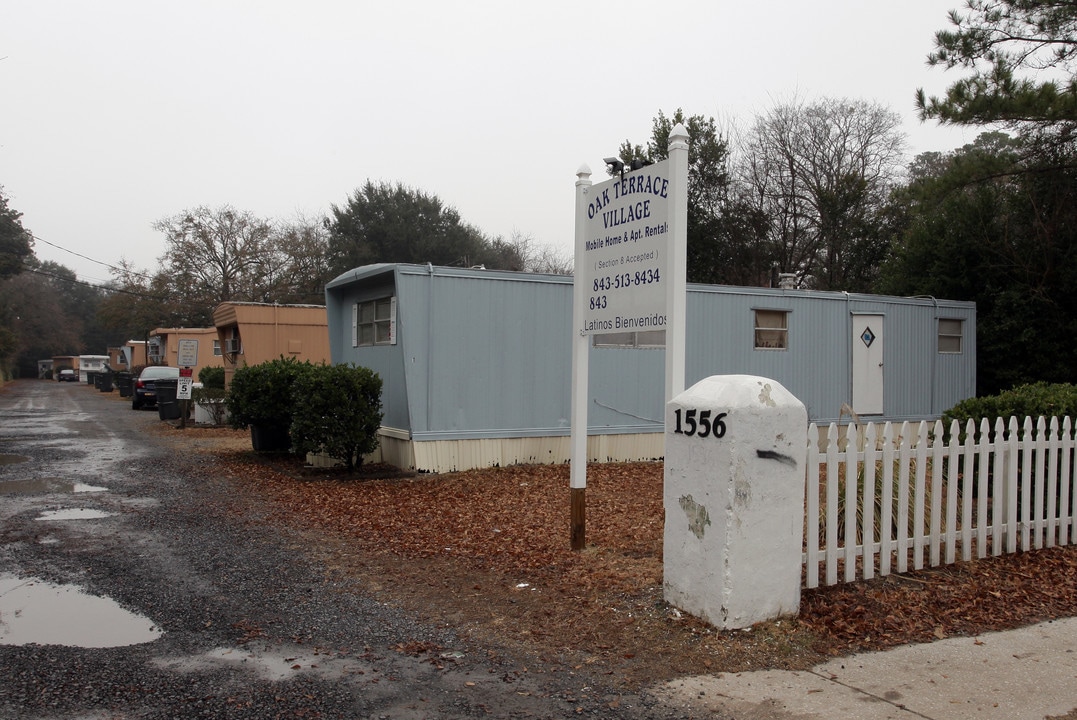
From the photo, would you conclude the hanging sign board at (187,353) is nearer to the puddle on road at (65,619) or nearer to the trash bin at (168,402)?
the trash bin at (168,402)

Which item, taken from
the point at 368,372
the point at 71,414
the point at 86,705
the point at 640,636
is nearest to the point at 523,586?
the point at 640,636

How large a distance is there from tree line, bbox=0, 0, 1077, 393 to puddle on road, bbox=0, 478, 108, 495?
7543mm

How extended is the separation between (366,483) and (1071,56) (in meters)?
11.7

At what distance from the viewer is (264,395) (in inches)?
508

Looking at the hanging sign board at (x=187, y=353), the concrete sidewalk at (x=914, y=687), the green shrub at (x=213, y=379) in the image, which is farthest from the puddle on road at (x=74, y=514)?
the green shrub at (x=213, y=379)

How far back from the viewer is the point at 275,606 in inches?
208

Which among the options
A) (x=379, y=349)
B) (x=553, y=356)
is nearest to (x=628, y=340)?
(x=553, y=356)

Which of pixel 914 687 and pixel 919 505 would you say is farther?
pixel 919 505

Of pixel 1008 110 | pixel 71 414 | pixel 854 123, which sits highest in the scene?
pixel 854 123

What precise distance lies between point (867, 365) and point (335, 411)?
8726 mm

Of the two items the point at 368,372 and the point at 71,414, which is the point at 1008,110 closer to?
the point at 368,372

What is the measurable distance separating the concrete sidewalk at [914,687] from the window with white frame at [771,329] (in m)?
8.81

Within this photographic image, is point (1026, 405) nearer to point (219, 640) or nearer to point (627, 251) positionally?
point (627, 251)

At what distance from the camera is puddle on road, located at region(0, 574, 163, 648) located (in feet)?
15.2
